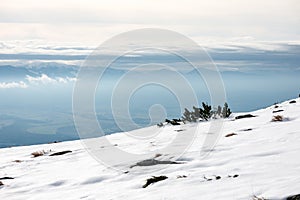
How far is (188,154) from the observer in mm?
10836

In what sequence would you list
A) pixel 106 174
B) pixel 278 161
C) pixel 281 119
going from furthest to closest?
pixel 281 119 → pixel 106 174 → pixel 278 161

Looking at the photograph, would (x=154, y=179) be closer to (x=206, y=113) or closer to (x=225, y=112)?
(x=206, y=113)

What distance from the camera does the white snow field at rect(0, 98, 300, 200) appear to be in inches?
268

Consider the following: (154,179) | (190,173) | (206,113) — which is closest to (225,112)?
(206,113)

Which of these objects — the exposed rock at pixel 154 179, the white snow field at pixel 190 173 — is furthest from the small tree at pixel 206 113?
the exposed rock at pixel 154 179

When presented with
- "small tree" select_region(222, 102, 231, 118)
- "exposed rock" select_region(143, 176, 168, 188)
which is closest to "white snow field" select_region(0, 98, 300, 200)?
"exposed rock" select_region(143, 176, 168, 188)

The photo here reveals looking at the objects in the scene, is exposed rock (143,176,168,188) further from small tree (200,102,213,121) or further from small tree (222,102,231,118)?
small tree (222,102,231,118)

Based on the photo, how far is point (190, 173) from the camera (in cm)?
855

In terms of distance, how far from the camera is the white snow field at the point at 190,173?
6.82 m

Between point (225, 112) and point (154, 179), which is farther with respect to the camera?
point (225, 112)

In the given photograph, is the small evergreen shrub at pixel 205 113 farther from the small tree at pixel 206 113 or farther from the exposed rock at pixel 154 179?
the exposed rock at pixel 154 179

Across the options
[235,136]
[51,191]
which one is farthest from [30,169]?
[235,136]

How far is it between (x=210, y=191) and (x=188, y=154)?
13.2 ft

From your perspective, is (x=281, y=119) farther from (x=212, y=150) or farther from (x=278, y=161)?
(x=278, y=161)
